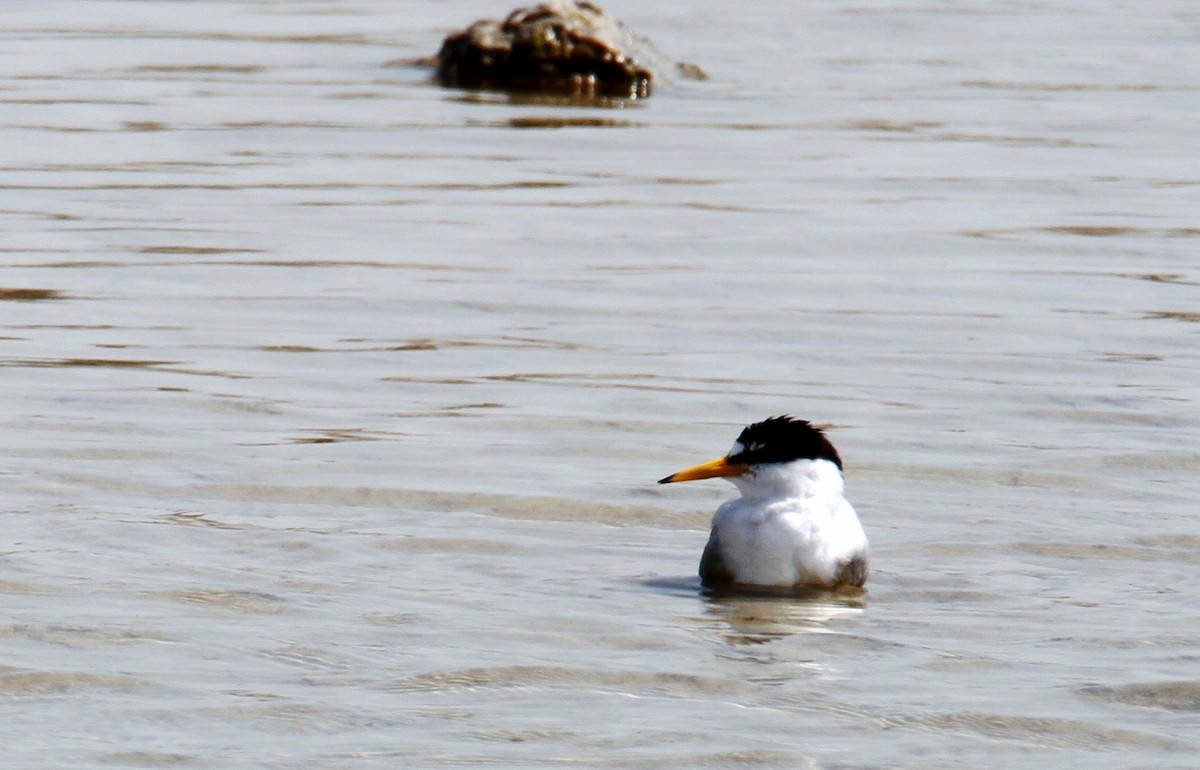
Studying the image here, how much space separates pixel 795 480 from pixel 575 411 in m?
2.48

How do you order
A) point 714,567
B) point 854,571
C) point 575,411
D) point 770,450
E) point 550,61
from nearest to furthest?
point 854,571
point 714,567
point 770,450
point 575,411
point 550,61

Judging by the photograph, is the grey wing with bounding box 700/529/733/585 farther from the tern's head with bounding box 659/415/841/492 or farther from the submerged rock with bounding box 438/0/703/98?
the submerged rock with bounding box 438/0/703/98

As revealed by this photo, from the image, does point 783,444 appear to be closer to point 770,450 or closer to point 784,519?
point 770,450

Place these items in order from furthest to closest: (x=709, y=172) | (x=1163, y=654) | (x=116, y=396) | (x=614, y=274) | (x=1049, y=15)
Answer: (x=1049, y=15)
(x=709, y=172)
(x=614, y=274)
(x=116, y=396)
(x=1163, y=654)

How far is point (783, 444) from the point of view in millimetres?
7980

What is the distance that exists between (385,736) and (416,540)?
2.26 meters

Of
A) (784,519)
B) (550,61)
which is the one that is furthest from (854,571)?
(550,61)

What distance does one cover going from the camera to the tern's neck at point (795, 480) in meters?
7.95

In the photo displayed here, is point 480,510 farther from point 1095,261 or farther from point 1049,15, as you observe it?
point 1049,15

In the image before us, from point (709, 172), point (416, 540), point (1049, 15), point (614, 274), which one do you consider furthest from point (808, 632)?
point (1049, 15)

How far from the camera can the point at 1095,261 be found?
13.6 meters

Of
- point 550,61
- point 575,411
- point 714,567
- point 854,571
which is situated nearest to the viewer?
point 854,571

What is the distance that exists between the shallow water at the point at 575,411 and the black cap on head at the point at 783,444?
493mm

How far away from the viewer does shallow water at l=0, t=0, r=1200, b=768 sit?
6.55 meters
